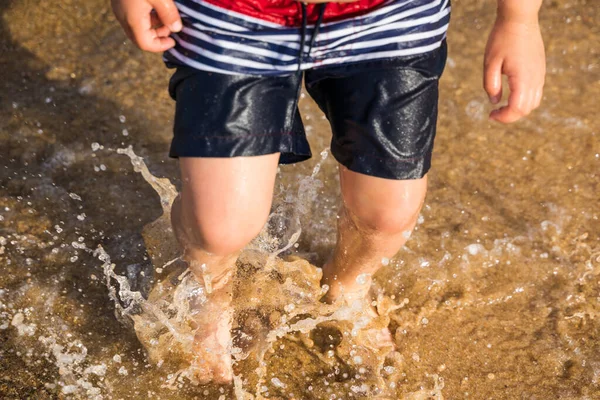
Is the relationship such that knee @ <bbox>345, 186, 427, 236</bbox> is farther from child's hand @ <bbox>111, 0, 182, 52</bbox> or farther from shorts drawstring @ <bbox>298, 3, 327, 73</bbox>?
child's hand @ <bbox>111, 0, 182, 52</bbox>

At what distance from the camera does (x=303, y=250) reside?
76.5 inches

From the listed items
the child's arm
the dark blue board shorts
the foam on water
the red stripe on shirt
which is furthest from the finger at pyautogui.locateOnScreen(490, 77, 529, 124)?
the foam on water

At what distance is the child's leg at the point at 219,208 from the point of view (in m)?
1.29

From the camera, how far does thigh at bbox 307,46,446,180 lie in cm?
132

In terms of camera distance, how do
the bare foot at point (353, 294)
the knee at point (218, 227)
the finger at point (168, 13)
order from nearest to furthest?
the finger at point (168, 13) → the knee at point (218, 227) → the bare foot at point (353, 294)

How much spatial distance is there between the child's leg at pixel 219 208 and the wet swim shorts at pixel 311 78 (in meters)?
0.03

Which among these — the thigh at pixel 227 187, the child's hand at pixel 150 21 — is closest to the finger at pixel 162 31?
the child's hand at pixel 150 21

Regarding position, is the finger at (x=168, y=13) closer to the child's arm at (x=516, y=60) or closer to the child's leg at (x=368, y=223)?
the child's leg at (x=368, y=223)

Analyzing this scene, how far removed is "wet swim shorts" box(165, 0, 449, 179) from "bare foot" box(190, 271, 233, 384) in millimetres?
426

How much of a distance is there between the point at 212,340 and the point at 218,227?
383 millimetres

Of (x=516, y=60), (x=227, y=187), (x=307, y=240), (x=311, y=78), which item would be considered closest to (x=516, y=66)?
(x=516, y=60)

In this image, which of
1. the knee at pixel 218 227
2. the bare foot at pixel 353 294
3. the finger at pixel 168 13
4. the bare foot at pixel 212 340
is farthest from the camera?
the bare foot at pixel 353 294

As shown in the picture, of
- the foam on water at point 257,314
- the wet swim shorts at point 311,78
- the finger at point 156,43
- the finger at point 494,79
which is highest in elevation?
the finger at point 156,43

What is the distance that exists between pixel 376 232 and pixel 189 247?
396 mm
